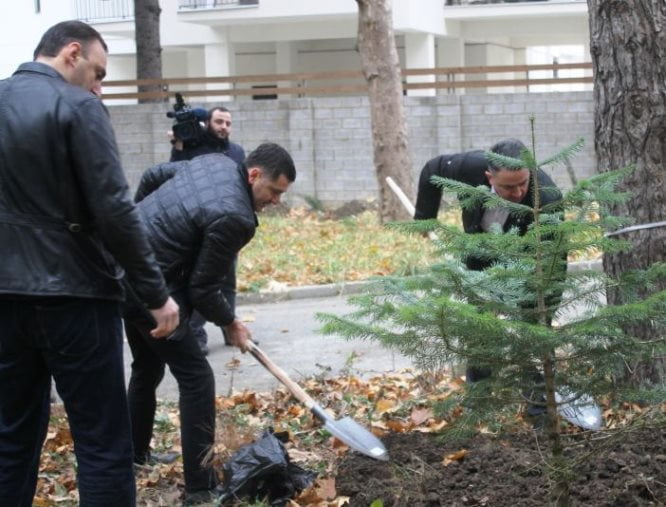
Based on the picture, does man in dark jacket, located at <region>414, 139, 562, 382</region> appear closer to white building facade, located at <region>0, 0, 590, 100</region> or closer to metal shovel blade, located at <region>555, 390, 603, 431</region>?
metal shovel blade, located at <region>555, 390, 603, 431</region>

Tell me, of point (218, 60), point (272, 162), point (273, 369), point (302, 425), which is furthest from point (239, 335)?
point (218, 60)

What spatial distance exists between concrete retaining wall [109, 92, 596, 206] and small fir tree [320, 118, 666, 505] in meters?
14.1

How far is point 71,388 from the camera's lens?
12.4ft

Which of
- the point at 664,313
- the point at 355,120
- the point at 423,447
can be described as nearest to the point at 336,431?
the point at 423,447

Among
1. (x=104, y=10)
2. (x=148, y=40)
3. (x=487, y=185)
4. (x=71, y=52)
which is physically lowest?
(x=487, y=185)

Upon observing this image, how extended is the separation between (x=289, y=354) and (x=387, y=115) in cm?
697

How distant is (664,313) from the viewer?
355cm

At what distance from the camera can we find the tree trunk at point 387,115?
14578 mm

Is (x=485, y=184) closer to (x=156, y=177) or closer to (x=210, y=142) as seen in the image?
(x=156, y=177)

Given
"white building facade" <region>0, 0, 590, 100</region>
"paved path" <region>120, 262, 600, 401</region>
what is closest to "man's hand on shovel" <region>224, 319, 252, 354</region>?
"paved path" <region>120, 262, 600, 401</region>

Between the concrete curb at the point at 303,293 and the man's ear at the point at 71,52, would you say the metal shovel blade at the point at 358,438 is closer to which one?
the man's ear at the point at 71,52

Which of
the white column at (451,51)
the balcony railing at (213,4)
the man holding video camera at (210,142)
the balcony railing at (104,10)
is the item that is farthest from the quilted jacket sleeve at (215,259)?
the balcony railing at (104,10)

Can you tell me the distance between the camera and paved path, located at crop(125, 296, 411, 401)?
7457 mm

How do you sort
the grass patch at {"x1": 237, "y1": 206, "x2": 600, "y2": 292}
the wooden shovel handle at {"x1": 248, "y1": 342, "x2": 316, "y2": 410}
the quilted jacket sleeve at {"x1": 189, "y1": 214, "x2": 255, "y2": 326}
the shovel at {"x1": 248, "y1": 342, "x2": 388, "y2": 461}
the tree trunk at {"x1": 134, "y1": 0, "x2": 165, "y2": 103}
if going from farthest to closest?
the tree trunk at {"x1": 134, "y1": 0, "x2": 165, "y2": 103}
the grass patch at {"x1": 237, "y1": 206, "x2": 600, "y2": 292}
the wooden shovel handle at {"x1": 248, "y1": 342, "x2": 316, "y2": 410}
the shovel at {"x1": 248, "y1": 342, "x2": 388, "y2": 461}
the quilted jacket sleeve at {"x1": 189, "y1": 214, "x2": 255, "y2": 326}
